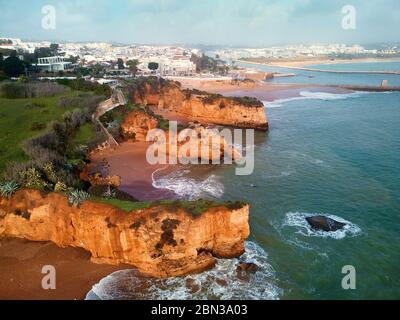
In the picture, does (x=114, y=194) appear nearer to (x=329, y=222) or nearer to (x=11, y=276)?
(x=11, y=276)

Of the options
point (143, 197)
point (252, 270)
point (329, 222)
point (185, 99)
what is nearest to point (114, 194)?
point (143, 197)

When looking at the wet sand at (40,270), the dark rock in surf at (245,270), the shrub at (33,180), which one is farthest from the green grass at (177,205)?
the shrub at (33,180)

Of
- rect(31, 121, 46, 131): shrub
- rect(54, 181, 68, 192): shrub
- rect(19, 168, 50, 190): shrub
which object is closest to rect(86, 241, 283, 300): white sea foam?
rect(54, 181, 68, 192): shrub

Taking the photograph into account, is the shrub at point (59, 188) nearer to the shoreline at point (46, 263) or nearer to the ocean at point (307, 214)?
the shoreline at point (46, 263)

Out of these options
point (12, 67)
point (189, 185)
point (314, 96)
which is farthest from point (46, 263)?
point (314, 96)

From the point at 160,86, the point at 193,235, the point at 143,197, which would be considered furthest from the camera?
the point at 160,86

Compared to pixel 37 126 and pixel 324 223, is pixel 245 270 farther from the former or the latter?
pixel 37 126
